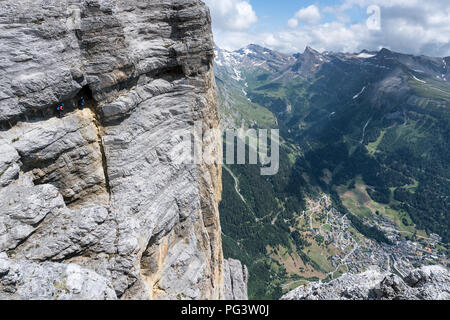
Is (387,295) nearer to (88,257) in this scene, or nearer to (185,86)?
(88,257)

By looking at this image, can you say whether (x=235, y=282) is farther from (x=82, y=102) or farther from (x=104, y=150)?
(x=82, y=102)

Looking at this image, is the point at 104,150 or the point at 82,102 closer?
the point at 82,102

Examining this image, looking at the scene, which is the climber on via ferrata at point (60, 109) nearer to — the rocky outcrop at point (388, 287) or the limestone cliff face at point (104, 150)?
the limestone cliff face at point (104, 150)

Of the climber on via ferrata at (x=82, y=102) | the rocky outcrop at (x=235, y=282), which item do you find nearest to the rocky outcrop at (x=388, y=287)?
the rocky outcrop at (x=235, y=282)

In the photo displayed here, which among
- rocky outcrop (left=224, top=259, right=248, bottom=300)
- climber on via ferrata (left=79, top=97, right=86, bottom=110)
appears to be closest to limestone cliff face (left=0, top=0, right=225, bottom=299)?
climber on via ferrata (left=79, top=97, right=86, bottom=110)

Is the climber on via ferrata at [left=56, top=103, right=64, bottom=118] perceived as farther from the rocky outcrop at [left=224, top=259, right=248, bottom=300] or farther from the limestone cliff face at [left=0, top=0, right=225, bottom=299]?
the rocky outcrop at [left=224, top=259, right=248, bottom=300]

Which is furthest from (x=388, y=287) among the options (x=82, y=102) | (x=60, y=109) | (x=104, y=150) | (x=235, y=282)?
(x=60, y=109)
